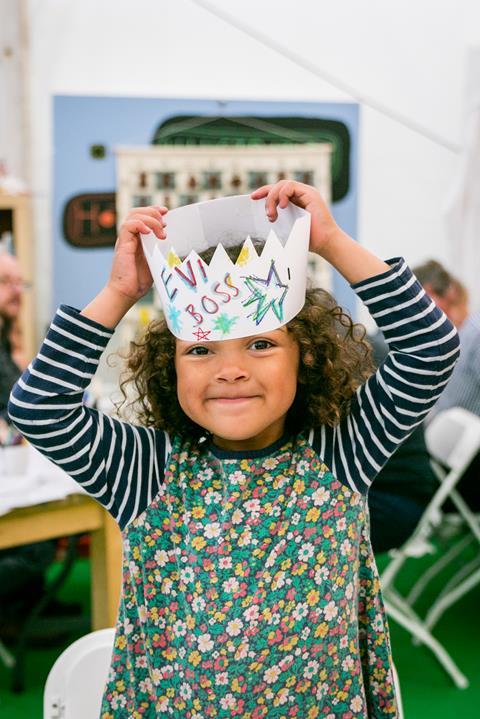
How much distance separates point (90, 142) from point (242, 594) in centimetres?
310

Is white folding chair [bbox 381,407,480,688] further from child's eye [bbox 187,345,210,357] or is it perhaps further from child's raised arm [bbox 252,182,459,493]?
child's eye [bbox 187,345,210,357]

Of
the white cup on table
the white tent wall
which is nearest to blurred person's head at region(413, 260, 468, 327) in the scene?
the white tent wall

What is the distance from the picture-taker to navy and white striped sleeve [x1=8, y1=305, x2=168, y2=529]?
104 centimetres

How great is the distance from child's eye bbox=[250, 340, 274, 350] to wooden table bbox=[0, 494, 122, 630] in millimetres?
1345

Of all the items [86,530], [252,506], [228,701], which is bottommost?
[86,530]

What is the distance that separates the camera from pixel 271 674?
1.05 m

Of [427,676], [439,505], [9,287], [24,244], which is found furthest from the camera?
[24,244]

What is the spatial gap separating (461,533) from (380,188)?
1.60 m

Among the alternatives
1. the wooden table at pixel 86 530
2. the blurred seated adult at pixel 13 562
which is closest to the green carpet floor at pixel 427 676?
the blurred seated adult at pixel 13 562

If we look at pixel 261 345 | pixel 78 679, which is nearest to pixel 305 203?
pixel 261 345

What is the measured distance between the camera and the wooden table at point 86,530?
2238 millimetres

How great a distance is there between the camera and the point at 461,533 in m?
4.03

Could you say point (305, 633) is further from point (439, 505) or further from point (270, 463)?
point (439, 505)

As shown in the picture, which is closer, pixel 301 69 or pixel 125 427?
pixel 125 427
